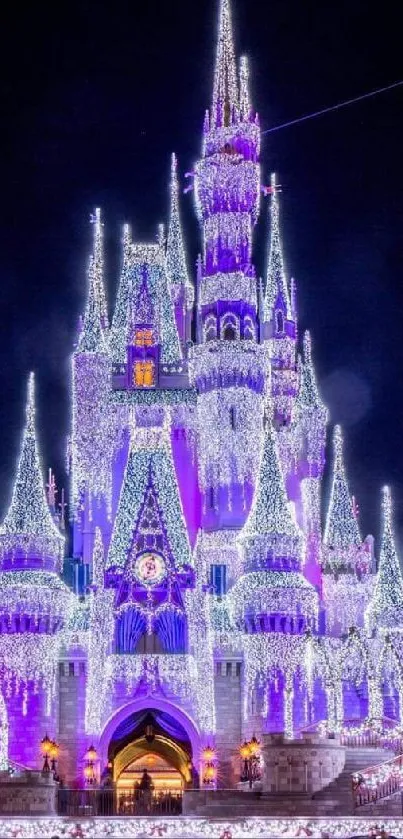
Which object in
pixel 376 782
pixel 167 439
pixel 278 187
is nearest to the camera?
pixel 376 782

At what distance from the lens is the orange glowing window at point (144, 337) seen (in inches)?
2042

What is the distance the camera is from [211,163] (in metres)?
51.7

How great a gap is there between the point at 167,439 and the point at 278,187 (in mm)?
13545

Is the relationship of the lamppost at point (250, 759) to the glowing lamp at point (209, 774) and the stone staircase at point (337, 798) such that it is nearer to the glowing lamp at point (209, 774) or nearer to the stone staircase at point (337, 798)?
the glowing lamp at point (209, 774)

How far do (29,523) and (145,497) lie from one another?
4026 millimetres

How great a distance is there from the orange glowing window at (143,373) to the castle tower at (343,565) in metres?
7.75

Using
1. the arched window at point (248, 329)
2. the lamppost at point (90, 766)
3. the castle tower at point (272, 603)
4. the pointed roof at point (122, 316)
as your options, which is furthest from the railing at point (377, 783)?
the pointed roof at point (122, 316)

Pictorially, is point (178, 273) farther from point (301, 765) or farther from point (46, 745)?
point (301, 765)

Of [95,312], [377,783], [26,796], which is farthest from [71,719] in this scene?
[95,312]

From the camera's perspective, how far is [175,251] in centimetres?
5762

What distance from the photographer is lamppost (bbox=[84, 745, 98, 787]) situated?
42.3m

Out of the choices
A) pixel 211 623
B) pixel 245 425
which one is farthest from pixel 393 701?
pixel 245 425

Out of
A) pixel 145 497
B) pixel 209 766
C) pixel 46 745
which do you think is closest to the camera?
pixel 46 745

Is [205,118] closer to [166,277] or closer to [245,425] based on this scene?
[166,277]
